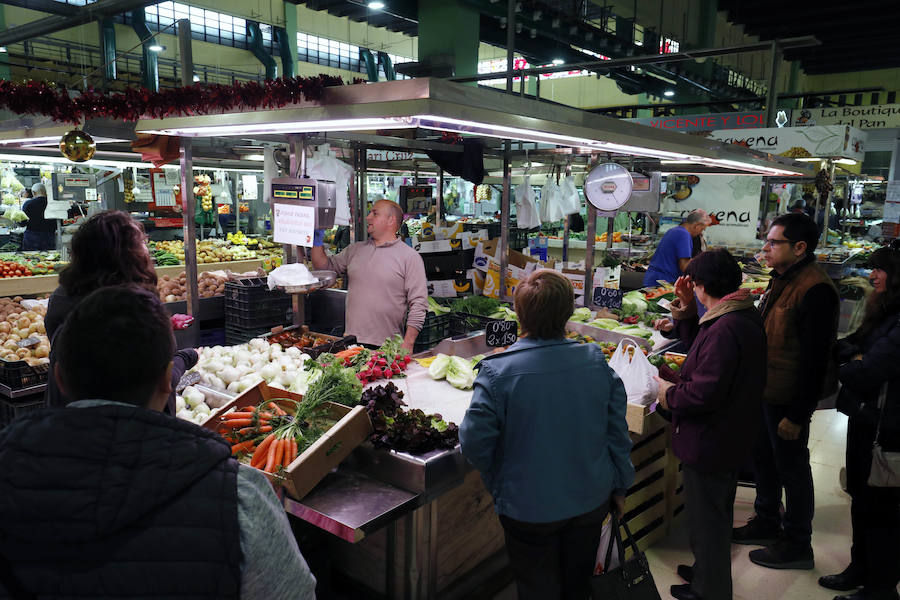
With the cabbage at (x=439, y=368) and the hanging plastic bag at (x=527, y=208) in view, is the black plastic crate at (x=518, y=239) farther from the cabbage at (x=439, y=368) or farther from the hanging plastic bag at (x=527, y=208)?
the cabbage at (x=439, y=368)

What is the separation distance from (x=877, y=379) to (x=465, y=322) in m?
3.09

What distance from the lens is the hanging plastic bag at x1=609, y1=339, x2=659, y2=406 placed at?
12.0ft

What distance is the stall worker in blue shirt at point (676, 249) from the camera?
22.5 ft

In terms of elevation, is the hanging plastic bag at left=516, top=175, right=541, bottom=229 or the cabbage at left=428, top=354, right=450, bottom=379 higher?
the hanging plastic bag at left=516, top=175, right=541, bottom=229

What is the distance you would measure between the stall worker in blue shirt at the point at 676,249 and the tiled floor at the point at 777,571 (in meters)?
2.54

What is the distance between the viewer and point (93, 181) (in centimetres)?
912

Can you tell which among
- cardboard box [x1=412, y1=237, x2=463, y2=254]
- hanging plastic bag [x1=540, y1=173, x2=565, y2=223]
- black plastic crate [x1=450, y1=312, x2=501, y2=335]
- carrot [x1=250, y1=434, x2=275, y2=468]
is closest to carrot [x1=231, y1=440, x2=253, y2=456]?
carrot [x1=250, y1=434, x2=275, y2=468]

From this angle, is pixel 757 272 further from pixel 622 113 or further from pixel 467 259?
pixel 622 113

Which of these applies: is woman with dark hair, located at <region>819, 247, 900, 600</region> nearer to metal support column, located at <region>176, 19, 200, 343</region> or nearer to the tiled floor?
the tiled floor

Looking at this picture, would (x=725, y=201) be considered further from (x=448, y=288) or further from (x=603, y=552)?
(x=603, y=552)

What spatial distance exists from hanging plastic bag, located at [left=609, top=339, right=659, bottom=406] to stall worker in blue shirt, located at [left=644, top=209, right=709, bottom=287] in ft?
11.4

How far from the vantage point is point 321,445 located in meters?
2.62

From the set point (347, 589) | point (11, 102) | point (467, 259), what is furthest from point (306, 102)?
point (467, 259)

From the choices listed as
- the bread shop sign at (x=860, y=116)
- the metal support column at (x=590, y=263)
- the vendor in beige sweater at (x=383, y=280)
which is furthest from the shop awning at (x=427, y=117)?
the bread shop sign at (x=860, y=116)
